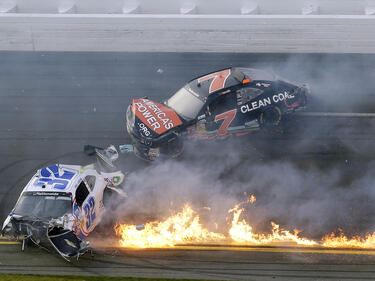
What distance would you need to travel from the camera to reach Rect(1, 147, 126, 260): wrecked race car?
28.6 feet

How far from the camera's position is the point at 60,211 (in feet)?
29.7

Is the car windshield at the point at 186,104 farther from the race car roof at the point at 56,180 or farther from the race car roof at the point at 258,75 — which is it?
the race car roof at the point at 56,180

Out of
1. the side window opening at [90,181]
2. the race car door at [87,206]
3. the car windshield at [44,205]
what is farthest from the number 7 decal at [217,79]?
the car windshield at [44,205]

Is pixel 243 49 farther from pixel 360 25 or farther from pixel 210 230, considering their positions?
pixel 210 230

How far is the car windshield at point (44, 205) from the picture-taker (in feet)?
29.6

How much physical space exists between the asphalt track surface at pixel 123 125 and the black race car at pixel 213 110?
2.38 feet

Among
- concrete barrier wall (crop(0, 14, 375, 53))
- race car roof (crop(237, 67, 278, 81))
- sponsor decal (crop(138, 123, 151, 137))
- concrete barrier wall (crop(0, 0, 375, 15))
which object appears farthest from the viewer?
concrete barrier wall (crop(0, 0, 375, 15))

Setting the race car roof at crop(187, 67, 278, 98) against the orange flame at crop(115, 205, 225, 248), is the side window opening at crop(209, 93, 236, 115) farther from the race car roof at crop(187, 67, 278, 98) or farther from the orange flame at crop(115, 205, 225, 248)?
the orange flame at crop(115, 205, 225, 248)

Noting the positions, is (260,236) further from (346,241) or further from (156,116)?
(156,116)

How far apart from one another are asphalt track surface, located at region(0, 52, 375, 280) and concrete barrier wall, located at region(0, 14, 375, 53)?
348 mm

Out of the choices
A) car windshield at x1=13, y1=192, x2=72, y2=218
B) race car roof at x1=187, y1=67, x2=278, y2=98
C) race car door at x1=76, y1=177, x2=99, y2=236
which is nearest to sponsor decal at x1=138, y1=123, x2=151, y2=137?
race car roof at x1=187, y1=67, x2=278, y2=98

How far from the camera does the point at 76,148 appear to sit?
12352 millimetres

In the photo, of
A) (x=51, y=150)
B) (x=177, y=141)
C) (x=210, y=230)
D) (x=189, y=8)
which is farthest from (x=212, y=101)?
(x=189, y=8)

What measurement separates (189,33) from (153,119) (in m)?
5.63
